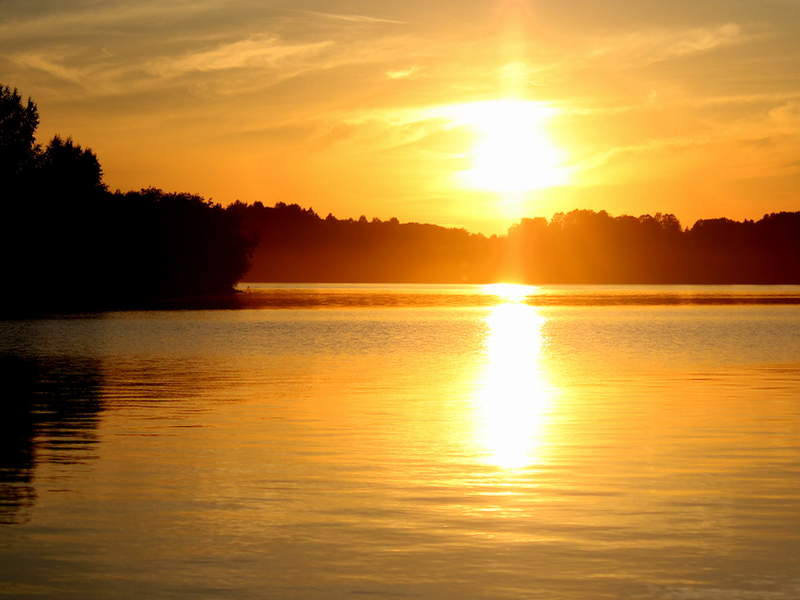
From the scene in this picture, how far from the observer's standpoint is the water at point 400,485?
10.2m

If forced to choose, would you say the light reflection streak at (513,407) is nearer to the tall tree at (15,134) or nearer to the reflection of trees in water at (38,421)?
the reflection of trees in water at (38,421)

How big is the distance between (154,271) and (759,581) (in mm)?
138941

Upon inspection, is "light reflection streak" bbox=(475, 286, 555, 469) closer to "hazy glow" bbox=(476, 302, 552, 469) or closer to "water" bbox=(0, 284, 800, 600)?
"hazy glow" bbox=(476, 302, 552, 469)

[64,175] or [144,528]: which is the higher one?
[64,175]

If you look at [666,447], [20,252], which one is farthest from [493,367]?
[20,252]

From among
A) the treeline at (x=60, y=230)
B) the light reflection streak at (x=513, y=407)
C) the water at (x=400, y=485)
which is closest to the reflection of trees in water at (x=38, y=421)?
the water at (x=400, y=485)

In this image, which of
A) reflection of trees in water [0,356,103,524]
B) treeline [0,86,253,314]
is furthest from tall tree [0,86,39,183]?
reflection of trees in water [0,356,103,524]

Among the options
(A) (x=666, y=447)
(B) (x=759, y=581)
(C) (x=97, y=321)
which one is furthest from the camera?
(C) (x=97, y=321)

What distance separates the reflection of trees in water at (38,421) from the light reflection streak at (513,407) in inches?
311

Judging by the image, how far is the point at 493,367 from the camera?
39.8 meters

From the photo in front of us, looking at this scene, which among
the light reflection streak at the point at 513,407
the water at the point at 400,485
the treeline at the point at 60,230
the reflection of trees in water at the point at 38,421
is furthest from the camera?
the treeline at the point at 60,230

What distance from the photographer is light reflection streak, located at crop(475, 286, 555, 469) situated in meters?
18.4

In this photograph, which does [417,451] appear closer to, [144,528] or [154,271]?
[144,528]

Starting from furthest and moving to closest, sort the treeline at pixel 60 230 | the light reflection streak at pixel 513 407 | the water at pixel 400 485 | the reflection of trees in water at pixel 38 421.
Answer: the treeline at pixel 60 230, the light reflection streak at pixel 513 407, the reflection of trees in water at pixel 38 421, the water at pixel 400 485
